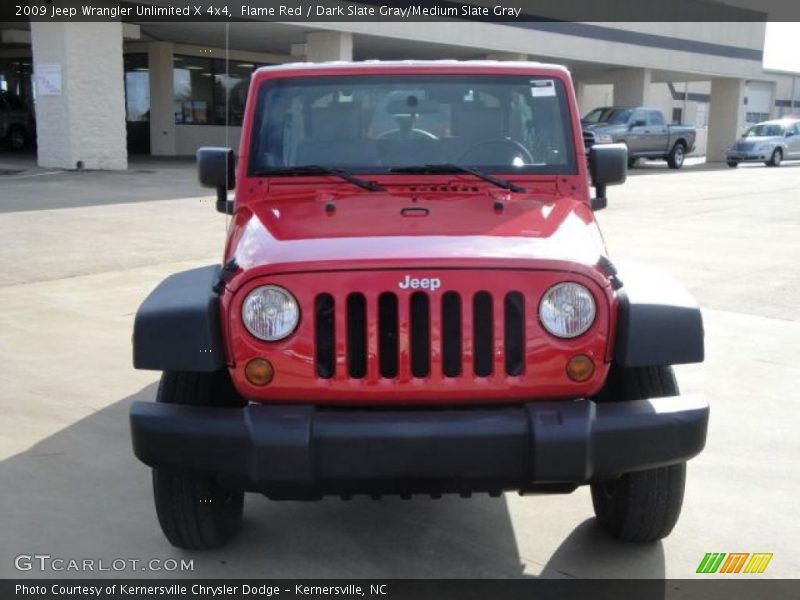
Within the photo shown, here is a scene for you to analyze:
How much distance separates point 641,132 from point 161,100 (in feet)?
47.8

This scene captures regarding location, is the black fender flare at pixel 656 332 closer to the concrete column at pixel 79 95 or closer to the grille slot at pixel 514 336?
the grille slot at pixel 514 336

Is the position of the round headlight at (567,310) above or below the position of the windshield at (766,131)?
below

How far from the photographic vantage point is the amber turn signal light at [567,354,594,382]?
9.48 feet

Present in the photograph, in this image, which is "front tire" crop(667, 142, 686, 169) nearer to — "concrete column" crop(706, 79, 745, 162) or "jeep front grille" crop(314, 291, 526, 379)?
"concrete column" crop(706, 79, 745, 162)

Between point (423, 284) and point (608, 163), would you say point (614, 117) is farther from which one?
point (423, 284)

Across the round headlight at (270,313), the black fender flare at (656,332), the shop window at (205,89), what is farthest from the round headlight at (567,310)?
the shop window at (205,89)

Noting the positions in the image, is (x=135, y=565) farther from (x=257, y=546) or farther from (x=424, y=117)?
(x=424, y=117)

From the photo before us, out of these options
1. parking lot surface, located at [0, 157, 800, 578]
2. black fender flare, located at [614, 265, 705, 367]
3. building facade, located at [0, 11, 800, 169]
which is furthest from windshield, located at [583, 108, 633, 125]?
black fender flare, located at [614, 265, 705, 367]

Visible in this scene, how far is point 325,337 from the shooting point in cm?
290

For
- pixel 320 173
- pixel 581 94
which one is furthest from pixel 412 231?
pixel 581 94

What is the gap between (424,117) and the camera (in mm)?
4066

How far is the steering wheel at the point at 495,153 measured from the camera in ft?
13.0

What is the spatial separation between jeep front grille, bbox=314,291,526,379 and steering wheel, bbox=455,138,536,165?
1.26 meters

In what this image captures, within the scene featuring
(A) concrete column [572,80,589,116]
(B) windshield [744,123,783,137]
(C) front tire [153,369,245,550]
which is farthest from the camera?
(A) concrete column [572,80,589,116]
